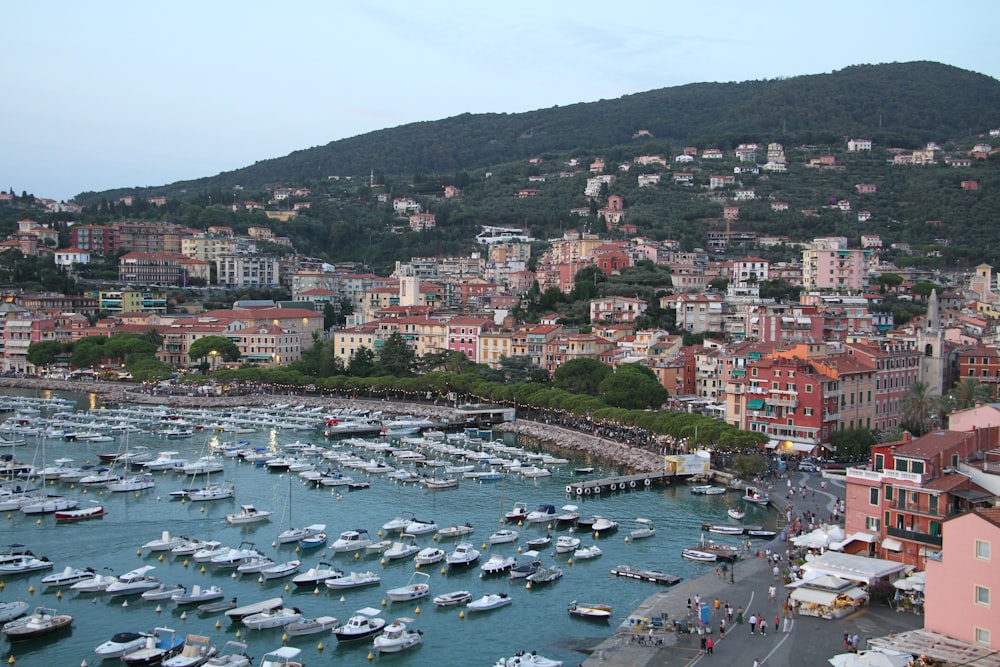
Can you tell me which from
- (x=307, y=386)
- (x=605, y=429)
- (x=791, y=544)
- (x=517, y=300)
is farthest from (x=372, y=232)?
(x=791, y=544)

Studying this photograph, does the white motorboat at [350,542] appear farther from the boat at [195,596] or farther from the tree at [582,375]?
the tree at [582,375]

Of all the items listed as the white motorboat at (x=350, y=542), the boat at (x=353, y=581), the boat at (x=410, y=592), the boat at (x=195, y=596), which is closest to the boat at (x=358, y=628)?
the boat at (x=410, y=592)

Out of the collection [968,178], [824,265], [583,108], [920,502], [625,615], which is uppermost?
[583,108]

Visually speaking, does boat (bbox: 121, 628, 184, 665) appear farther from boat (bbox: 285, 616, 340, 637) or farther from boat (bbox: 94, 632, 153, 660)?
boat (bbox: 285, 616, 340, 637)

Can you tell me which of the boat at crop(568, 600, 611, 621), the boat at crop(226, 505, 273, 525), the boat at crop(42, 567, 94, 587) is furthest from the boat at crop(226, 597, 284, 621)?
the boat at crop(226, 505, 273, 525)

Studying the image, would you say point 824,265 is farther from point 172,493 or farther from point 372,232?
point 372,232

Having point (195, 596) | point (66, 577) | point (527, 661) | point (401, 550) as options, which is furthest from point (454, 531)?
point (527, 661)

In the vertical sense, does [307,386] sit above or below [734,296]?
below

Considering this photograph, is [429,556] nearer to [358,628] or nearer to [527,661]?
[358,628]
